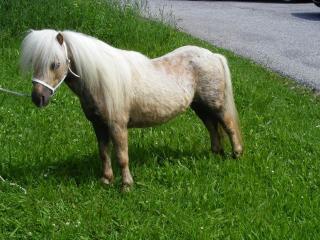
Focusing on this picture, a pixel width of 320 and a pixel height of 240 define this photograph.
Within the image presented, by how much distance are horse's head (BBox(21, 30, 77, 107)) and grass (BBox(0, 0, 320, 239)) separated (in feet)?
3.04

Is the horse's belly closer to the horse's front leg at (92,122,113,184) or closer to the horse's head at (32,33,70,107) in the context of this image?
the horse's front leg at (92,122,113,184)

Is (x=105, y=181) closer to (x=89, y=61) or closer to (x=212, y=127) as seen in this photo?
(x=89, y=61)

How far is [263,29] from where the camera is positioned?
44.3ft

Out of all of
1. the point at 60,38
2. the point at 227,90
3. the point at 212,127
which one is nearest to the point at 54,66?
the point at 60,38

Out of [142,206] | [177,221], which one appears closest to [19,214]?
[142,206]

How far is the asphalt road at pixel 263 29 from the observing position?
33.0 ft

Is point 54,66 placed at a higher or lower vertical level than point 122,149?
higher

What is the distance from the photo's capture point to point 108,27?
10.4 meters

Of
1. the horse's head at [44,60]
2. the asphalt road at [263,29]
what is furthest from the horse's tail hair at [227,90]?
the asphalt road at [263,29]

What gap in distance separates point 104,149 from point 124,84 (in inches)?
25.9

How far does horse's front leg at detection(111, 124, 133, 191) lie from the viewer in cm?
450

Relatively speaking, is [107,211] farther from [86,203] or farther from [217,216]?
[217,216]

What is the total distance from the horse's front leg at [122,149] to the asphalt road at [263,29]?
177 inches

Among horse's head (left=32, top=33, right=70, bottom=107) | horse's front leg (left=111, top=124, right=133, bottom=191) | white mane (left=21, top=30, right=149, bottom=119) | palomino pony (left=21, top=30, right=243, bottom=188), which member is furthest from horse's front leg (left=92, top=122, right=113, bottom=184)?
horse's head (left=32, top=33, right=70, bottom=107)
